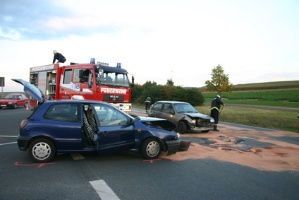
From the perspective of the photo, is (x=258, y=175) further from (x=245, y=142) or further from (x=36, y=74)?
(x=36, y=74)

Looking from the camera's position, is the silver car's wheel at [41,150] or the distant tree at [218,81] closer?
the silver car's wheel at [41,150]

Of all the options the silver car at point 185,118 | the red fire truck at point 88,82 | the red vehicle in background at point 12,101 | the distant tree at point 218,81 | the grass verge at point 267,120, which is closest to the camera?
the silver car at point 185,118

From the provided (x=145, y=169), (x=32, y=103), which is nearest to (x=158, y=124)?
(x=145, y=169)

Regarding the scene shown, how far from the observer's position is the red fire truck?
1239cm

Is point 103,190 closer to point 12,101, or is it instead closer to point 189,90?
point 12,101

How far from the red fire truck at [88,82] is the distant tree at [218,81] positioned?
30.1m

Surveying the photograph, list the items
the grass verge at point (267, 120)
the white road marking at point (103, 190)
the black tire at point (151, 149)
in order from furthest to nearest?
the grass verge at point (267, 120) → the black tire at point (151, 149) → the white road marking at point (103, 190)

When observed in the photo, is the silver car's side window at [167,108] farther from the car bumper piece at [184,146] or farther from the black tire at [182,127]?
the car bumper piece at [184,146]

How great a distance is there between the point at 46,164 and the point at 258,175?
4727 mm

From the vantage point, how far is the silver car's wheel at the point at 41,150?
6.15 metres

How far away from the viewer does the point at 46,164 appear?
20.0ft

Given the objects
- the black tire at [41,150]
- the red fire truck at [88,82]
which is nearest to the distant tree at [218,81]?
the red fire truck at [88,82]

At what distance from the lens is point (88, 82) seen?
12391mm

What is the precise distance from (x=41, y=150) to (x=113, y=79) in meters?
7.40
